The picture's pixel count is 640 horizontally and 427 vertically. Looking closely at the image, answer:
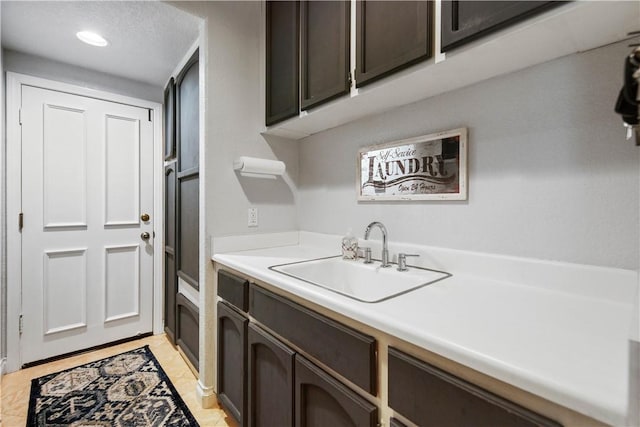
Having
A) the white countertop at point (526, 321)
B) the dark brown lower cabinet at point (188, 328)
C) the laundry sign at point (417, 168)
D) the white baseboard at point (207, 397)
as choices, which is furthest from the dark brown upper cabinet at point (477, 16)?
the white baseboard at point (207, 397)

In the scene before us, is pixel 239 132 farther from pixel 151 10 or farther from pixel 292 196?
pixel 151 10

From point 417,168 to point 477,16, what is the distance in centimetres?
60

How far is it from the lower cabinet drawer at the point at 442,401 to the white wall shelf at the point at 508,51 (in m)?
0.91

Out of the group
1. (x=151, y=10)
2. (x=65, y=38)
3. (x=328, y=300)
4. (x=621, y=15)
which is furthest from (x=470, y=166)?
(x=65, y=38)

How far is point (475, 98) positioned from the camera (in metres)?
1.12

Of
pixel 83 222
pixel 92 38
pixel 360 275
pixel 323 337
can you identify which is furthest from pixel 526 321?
pixel 83 222

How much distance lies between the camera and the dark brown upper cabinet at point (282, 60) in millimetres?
1472

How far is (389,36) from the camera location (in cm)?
104

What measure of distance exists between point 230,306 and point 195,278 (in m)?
0.51

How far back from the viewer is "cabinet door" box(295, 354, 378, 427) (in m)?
0.76

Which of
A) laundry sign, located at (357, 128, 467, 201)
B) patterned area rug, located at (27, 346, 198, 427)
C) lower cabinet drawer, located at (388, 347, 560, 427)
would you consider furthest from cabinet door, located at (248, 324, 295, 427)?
laundry sign, located at (357, 128, 467, 201)

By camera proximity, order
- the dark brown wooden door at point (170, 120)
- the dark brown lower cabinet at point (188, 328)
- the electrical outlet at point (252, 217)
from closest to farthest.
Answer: the electrical outlet at point (252, 217) → the dark brown lower cabinet at point (188, 328) → the dark brown wooden door at point (170, 120)

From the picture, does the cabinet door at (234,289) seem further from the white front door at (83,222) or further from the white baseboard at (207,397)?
the white front door at (83,222)

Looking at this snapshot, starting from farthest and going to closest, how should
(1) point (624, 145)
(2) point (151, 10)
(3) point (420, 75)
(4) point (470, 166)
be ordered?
(2) point (151, 10) → (4) point (470, 166) → (3) point (420, 75) → (1) point (624, 145)
